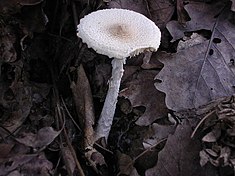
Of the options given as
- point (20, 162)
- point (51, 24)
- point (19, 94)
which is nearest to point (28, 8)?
point (51, 24)

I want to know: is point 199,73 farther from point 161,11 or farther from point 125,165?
point 125,165

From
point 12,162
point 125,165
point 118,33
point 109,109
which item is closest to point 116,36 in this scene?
point 118,33

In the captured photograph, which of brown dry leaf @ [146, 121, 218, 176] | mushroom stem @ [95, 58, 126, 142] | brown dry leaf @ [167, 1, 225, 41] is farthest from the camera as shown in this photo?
brown dry leaf @ [167, 1, 225, 41]

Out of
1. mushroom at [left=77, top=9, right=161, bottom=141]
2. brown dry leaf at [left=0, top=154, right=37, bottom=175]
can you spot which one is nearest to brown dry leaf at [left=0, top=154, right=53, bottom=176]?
brown dry leaf at [left=0, top=154, right=37, bottom=175]

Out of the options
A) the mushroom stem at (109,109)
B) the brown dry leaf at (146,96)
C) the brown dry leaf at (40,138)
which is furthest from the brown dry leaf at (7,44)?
the brown dry leaf at (146,96)

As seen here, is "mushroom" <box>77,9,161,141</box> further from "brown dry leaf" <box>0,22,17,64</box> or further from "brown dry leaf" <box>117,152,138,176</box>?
"brown dry leaf" <box>0,22,17,64</box>

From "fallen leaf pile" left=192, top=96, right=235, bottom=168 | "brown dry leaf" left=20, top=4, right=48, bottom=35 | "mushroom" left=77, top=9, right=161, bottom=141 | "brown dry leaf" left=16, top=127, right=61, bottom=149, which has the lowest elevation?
"brown dry leaf" left=16, top=127, right=61, bottom=149
